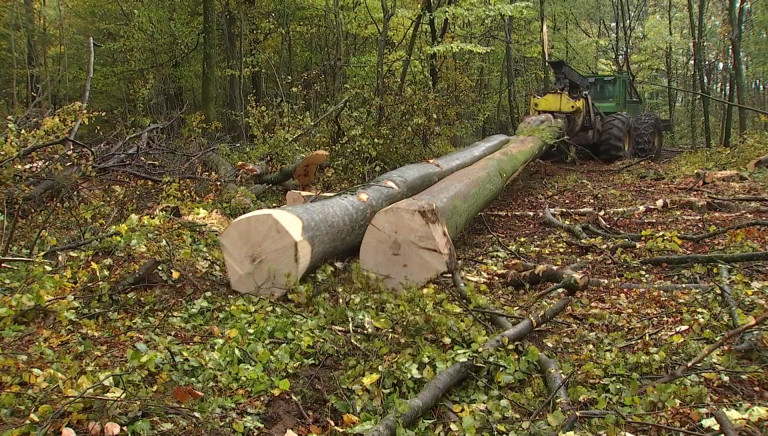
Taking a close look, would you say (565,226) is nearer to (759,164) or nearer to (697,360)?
(697,360)

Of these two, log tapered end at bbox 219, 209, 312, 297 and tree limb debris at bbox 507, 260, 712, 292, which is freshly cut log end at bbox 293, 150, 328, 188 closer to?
log tapered end at bbox 219, 209, 312, 297

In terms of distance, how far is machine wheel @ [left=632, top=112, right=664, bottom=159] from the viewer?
14062mm

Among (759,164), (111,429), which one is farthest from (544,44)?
(111,429)

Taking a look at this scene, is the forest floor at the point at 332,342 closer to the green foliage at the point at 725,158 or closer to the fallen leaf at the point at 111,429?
the fallen leaf at the point at 111,429

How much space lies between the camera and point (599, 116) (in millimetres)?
13117

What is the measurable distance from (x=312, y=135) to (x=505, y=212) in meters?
3.71

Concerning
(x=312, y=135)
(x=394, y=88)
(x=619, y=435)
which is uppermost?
(x=394, y=88)

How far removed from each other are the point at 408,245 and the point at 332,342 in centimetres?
137

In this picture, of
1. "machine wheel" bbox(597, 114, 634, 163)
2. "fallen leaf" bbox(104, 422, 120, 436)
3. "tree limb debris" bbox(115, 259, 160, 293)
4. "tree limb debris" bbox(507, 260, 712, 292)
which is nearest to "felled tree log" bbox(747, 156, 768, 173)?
"machine wheel" bbox(597, 114, 634, 163)

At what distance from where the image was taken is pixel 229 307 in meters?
4.02

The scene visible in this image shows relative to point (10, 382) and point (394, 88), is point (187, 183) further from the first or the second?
point (394, 88)

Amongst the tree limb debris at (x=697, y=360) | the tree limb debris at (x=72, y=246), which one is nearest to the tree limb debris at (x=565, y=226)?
the tree limb debris at (x=697, y=360)

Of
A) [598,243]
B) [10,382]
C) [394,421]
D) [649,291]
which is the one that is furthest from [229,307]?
[598,243]

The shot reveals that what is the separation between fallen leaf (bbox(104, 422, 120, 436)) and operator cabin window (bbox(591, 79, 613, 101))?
48.3 feet
